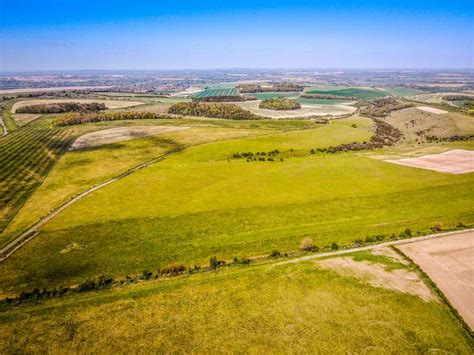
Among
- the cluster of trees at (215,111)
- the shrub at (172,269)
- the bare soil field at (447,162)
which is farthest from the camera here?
the cluster of trees at (215,111)

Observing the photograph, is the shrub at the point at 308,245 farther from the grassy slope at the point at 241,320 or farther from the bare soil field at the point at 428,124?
the bare soil field at the point at 428,124

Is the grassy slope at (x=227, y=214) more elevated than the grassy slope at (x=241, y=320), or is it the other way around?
the grassy slope at (x=241, y=320)

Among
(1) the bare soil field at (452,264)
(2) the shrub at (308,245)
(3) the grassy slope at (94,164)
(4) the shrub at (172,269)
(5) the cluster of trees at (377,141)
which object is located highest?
(1) the bare soil field at (452,264)

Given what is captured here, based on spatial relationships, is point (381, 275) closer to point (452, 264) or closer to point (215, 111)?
point (452, 264)

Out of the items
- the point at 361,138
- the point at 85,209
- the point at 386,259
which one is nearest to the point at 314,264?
the point at 386,259

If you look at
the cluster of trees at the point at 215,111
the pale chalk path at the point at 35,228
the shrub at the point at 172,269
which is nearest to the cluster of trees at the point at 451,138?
the cluster of trees at the point at 215,111

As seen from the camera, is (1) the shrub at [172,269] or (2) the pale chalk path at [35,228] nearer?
(1) the shrub at [172,269]
